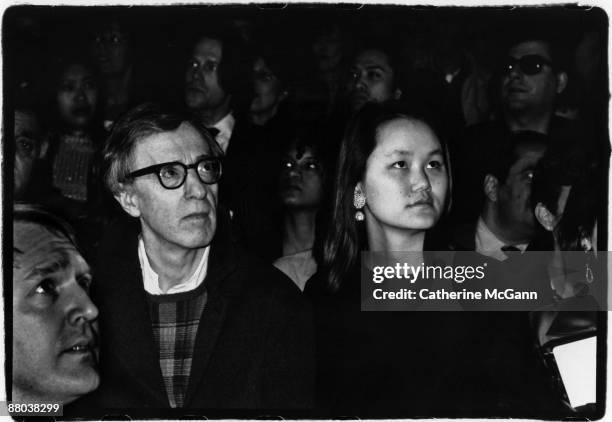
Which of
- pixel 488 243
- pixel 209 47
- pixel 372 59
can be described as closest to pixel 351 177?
pixel 372 59

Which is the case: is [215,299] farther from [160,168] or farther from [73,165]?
[73,165]

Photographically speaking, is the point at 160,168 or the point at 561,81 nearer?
the point at 160,168

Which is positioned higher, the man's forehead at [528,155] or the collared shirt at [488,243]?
the man's forehead at [528,155]

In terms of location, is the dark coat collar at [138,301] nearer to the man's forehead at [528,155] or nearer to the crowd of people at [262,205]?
the crowd of people at [262,205]

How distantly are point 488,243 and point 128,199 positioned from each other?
1.08 meters

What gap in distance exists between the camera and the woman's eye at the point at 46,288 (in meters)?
2.44

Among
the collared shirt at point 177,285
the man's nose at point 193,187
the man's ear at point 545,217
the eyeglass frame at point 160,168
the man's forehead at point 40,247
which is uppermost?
the eyeglass frame at point 160,168

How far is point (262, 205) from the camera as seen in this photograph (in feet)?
8.06

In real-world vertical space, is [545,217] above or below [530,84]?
below

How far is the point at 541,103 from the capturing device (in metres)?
→ 2.51

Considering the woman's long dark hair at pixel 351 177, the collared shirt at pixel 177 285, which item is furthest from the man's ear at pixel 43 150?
the woman's long dark hair at pixel 351 177

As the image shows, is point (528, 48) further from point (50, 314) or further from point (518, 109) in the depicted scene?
point (50, 314)

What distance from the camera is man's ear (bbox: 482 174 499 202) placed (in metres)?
2.48

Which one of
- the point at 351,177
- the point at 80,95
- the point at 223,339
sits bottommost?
the point at 223,339
